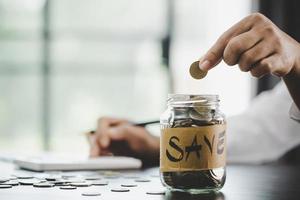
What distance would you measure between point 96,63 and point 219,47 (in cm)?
349

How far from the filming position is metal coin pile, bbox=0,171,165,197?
890 mm

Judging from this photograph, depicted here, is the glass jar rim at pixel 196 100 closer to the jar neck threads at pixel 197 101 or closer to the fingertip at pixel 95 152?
the jar neck threads at pixel 197 101

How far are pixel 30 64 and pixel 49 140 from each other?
56 cm

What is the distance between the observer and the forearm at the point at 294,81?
1092 millimetres

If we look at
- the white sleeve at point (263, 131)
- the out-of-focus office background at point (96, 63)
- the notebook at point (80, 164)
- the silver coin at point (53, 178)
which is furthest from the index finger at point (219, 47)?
the out-of-focus office background at point (96, 63)

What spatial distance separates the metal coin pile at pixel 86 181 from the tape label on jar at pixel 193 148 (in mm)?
59

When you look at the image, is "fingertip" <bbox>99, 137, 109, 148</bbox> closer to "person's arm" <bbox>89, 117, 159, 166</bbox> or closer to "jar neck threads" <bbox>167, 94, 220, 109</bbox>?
"person's arm" <bbox>89, 117, 159, 166</bbox>

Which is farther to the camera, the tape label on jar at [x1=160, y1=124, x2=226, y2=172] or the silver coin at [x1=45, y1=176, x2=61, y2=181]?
the silver coin at [x1=45, y1=176, x2=61, y2=181]

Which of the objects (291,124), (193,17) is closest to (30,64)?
(193,17)

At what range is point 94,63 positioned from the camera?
4.35m

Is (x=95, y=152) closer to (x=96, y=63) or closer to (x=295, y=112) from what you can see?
(x=295, y=112)

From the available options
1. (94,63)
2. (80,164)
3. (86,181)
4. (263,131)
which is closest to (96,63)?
(94,63)

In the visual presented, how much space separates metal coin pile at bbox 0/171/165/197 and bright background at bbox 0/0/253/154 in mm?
3068

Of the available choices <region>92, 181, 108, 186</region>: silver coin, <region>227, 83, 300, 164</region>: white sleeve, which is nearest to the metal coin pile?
<region>92, 181, 108, 186</region>: silver coin
